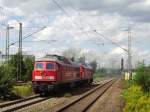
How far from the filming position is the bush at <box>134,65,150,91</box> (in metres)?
38.5

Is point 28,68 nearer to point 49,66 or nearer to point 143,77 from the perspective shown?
point 143,77

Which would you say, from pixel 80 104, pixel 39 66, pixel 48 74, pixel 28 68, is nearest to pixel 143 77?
pixel 48 74

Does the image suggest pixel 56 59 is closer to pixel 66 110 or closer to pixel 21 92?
pixel 21 92

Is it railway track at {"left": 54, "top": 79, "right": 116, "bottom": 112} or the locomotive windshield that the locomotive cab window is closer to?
the locomotive windshield

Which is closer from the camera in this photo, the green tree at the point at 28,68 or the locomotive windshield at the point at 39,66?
the locomotive windshield at the point at 39,66

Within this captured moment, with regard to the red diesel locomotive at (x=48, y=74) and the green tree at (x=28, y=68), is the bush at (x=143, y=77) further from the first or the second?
the green tree at (x=28, y=68)

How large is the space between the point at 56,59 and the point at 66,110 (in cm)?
1307

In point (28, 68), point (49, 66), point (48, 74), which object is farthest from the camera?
point (28, 68)

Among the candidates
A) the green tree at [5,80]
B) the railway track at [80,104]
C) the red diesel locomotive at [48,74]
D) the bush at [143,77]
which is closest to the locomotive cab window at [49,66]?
the red diesel locomotive at [48,74]

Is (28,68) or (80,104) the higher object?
(28,68)

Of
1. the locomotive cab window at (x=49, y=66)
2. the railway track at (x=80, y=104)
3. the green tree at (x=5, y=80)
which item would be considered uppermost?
the locomotive cab window at (x=49, y=66)

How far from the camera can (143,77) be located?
4025 cm

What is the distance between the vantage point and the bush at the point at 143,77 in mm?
38537

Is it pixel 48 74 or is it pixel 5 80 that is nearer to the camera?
pixel 5 80
